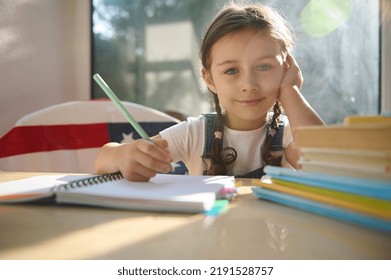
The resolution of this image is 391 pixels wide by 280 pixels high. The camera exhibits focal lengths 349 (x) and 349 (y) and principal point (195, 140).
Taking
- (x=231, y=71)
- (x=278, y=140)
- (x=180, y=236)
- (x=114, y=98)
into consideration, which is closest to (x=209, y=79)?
(x=231, y=71)

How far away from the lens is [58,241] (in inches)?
10.5

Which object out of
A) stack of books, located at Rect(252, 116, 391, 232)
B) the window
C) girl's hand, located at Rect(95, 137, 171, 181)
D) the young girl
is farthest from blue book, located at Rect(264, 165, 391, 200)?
the window

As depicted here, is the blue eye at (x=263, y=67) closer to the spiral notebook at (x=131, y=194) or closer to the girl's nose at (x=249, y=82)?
the girl's nose at (x=249, y=82)

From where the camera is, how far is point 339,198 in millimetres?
322

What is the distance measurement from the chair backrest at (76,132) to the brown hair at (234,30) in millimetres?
321

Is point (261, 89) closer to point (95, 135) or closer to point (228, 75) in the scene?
point (228, 75)

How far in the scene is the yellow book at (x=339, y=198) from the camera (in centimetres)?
28

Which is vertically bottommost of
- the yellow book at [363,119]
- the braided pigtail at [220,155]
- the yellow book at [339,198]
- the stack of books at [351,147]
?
the braided pigtail at [220,155]

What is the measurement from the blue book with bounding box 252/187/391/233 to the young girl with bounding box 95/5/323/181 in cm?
33

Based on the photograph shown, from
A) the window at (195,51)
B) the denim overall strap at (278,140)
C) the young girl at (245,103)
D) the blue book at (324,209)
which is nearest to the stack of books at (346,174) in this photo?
the blue book at (324,209)

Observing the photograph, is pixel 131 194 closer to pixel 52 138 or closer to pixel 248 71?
pixel 248 71

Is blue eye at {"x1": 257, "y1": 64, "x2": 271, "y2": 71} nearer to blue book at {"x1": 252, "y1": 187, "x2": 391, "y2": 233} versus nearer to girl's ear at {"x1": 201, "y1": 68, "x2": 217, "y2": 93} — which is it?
girl's ear at {"x1": 201, "y1": 68, "x2": 217, "y2": 93}

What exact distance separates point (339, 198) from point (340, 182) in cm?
2

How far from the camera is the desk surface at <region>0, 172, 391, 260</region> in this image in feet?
0.80
